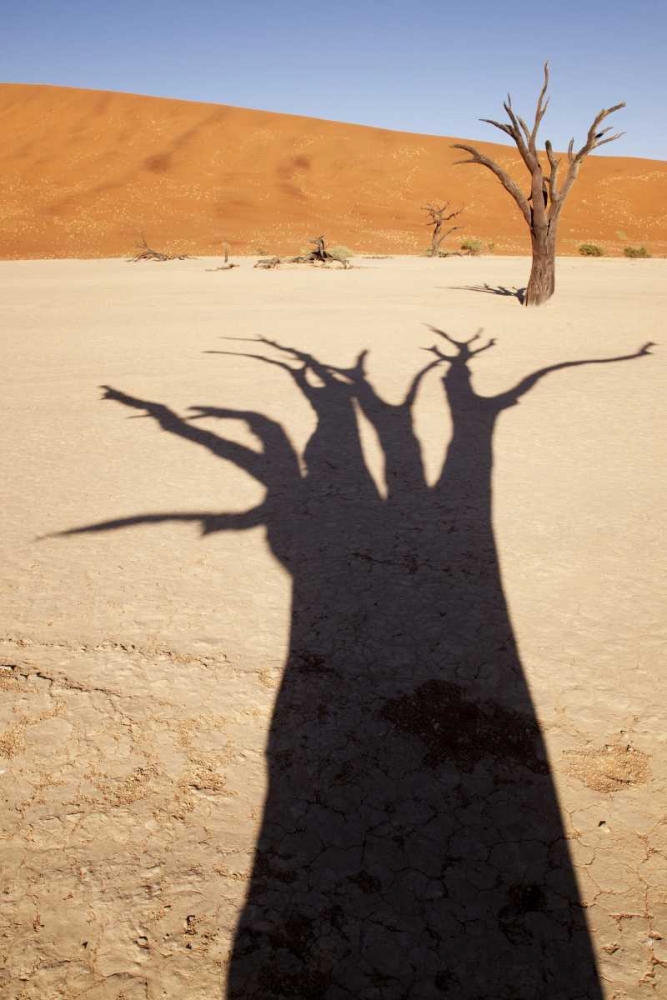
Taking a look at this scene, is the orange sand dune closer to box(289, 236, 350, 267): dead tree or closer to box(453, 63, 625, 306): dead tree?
box(289, 236, 350, 267): dead tree

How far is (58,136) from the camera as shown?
6266cm

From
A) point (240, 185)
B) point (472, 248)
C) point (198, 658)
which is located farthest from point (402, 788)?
point (240, 185)

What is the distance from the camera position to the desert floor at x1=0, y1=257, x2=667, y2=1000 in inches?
74.2

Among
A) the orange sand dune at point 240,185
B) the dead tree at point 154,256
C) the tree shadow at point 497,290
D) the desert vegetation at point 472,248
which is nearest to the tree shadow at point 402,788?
the tree shadow at point 497,290

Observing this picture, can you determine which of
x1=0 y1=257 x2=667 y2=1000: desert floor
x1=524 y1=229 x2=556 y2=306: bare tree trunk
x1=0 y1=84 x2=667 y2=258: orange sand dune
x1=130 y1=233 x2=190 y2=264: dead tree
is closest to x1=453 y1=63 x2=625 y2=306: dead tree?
x1=524 y1=229 x2=556 y2=306: bare tree trunk

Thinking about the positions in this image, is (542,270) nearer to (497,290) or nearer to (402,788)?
(497,290)

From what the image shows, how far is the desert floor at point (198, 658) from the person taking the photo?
1.88 meters

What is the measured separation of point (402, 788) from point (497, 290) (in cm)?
1620

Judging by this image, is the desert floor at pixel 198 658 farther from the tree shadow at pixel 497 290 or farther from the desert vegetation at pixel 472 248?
the desert vegetation at pixel 472 248

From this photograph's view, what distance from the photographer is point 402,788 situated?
2.32 m

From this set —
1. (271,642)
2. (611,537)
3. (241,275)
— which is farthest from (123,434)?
(241,275)

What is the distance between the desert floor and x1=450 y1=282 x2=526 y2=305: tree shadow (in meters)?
8.13

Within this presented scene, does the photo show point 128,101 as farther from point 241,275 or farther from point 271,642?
point 271,642

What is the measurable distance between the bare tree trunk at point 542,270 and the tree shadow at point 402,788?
10.4 meters
